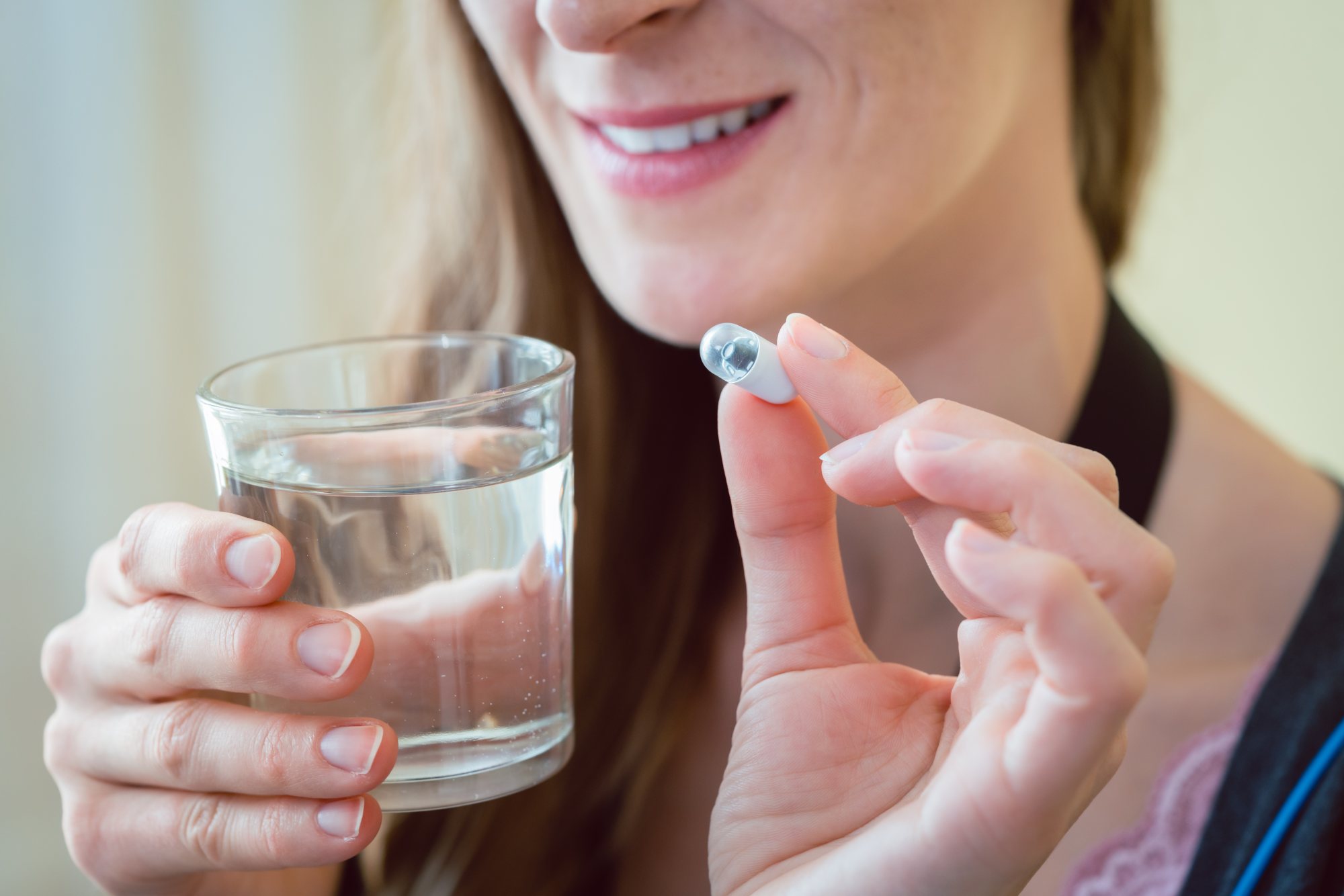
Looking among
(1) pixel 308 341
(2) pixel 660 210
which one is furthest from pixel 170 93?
(2) pixel 660 210

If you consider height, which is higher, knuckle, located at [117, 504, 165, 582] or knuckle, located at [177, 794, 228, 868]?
knuckle, located at [117, 504, 165, 582]

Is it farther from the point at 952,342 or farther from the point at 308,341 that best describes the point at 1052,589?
the point at 308,341

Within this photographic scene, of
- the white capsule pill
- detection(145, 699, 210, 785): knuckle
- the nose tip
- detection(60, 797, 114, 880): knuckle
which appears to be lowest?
detection(60, 797, 114, 880): knuckle

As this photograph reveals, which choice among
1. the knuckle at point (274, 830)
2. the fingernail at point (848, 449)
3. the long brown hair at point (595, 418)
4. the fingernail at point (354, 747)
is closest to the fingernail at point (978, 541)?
the fingernail at point (848, 449)

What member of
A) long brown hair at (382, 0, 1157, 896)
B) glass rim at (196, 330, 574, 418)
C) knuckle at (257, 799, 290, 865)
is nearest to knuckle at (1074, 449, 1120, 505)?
glass rim at (196, 330, 574, 418)

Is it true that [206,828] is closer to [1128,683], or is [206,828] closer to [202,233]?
[1128,683]

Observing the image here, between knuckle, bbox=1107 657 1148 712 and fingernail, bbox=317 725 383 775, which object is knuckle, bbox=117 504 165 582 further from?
knuckle, bbox=1107 657 1148 712

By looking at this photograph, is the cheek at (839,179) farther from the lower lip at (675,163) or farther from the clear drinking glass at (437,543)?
the clear drinking glass at (437,543)
